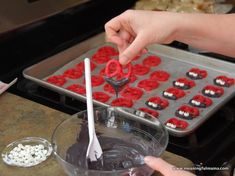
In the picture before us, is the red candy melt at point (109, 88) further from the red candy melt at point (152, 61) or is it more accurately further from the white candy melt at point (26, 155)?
the white candy melt at point (26, 155)

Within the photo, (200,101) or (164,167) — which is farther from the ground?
(164,167)

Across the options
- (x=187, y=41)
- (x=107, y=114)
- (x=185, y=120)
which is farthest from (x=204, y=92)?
(x=107, y=114)

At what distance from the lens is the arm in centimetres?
97

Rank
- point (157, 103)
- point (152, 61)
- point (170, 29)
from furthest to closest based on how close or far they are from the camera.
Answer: point (152, 61) < point (157, 103) < point (170, 29)

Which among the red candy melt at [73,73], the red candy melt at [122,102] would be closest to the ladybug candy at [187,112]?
the red candy melt at [122,102]

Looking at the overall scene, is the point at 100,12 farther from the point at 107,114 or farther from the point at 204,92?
the point at 107,114

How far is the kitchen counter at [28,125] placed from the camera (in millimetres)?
925

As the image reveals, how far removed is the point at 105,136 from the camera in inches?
37.5

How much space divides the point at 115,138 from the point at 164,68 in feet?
1.66

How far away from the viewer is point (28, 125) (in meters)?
1.07

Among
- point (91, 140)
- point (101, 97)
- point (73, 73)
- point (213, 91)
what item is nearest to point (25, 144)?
point (91, 140)

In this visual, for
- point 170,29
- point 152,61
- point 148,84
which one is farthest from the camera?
point 152,61

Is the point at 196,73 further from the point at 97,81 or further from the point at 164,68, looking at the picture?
the point at 97,81

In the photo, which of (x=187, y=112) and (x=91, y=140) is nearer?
(x=91, y=140)
